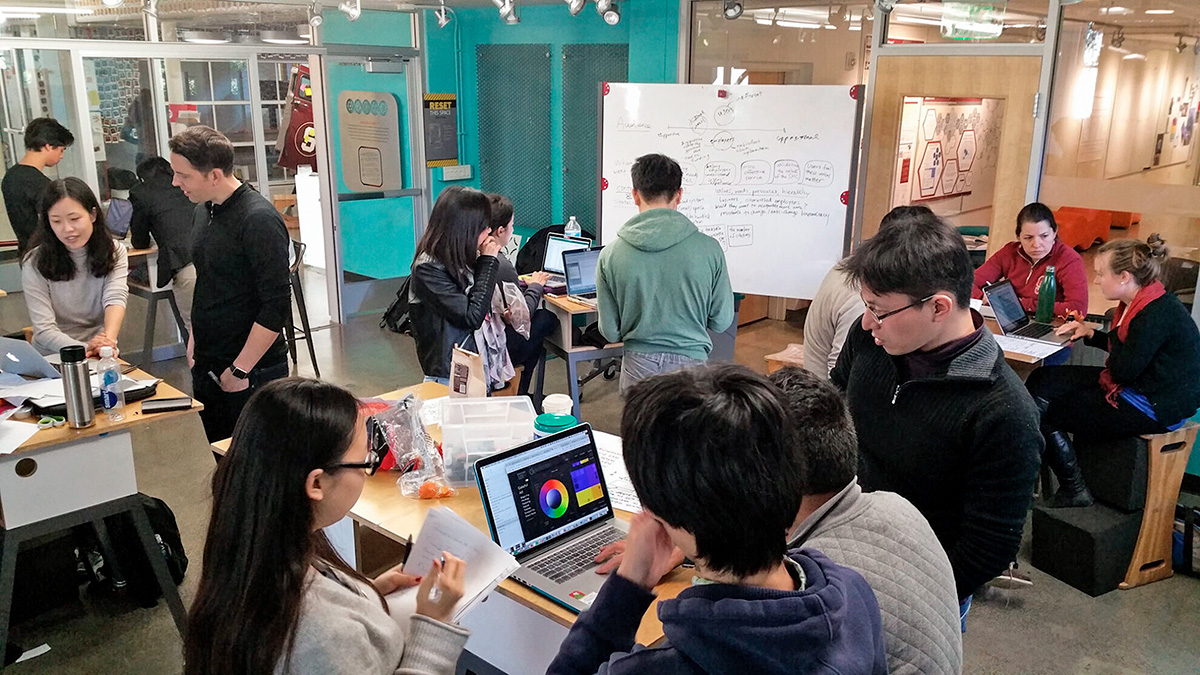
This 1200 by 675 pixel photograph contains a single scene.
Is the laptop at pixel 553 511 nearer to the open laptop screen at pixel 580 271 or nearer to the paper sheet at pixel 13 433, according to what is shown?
the paper sheet at pixel 13 433

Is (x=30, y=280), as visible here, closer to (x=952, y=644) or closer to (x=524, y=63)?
(x=952, y=644)

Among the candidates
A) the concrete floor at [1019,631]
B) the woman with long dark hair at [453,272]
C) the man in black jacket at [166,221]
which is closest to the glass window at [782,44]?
the woman with long dark hair at [453,272]

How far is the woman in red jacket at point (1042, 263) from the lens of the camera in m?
4.43

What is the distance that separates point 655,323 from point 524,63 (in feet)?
14.3

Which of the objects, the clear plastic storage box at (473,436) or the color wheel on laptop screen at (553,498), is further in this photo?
the clear plastic storage box at (473,436)

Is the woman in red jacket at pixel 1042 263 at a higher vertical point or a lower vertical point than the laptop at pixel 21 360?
higher

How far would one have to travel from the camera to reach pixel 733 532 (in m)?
1.07

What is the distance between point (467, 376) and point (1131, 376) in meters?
2.62

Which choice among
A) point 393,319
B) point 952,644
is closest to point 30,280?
point 393,319

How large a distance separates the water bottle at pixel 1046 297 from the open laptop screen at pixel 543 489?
299cm

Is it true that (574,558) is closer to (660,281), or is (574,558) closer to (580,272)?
(660,281)

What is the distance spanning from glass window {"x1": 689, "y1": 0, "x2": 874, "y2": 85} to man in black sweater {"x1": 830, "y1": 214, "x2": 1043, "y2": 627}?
418cm

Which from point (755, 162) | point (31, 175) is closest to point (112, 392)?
point (31, 175)

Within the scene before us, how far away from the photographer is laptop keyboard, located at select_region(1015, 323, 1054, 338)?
4242 millimetres
